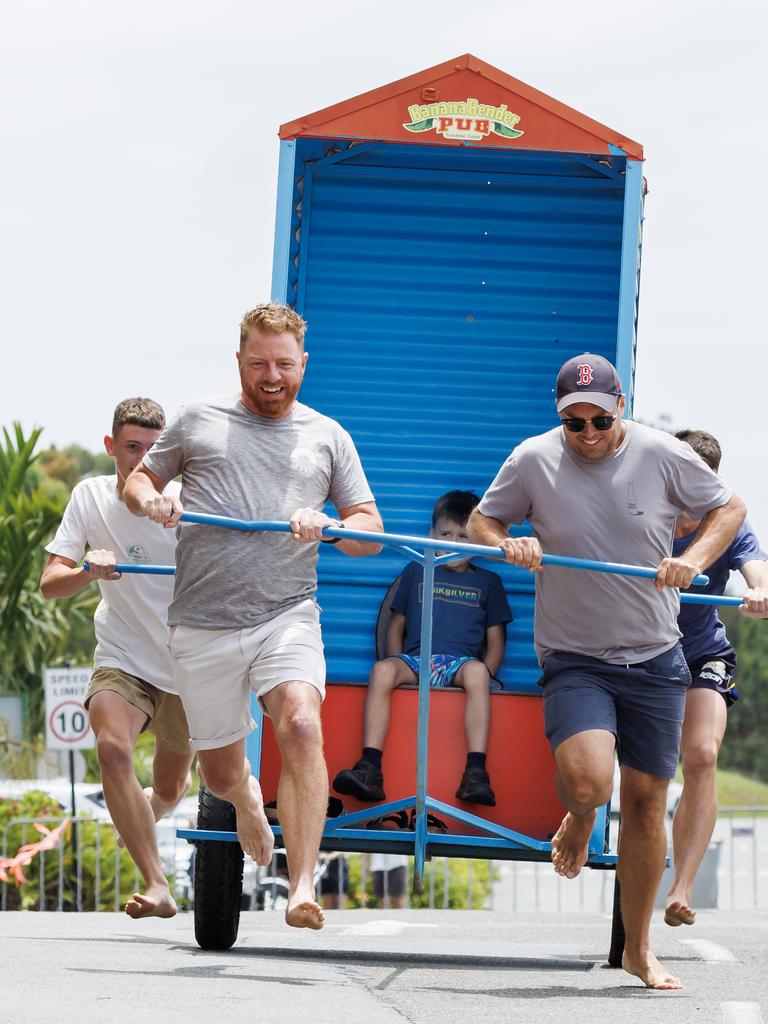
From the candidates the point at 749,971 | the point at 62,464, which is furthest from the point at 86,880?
the point at 62,464

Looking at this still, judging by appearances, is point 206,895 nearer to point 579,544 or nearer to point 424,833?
point 424,833

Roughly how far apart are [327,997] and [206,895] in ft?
6.36

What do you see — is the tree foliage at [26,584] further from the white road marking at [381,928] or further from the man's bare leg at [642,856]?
the man's bare leg at [642,856]

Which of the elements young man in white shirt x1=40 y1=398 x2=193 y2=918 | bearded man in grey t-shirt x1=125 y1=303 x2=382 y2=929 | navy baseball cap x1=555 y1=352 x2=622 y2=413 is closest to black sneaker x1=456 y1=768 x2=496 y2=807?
young man in white shirt x1=40 y1=398 x2=193 y2=918

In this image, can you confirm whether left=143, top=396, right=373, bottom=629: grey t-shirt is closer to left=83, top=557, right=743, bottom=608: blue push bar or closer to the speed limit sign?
left=83, top=557, right=743, bottom=608: blue push bar

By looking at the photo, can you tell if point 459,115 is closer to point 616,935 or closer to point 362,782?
point 362,782

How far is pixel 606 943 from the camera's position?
995cm

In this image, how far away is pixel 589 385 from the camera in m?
6.00

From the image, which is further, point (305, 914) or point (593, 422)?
point (593, 422)

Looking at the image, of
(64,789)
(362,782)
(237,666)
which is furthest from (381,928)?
(64,789)

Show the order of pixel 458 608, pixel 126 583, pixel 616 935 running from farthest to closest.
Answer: pixel 458 608
pixel 126 583
pixel 616 935

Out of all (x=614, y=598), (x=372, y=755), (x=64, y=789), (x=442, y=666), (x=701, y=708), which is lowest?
(x=64, y=789)

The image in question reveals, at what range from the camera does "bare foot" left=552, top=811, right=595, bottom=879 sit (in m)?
6.43

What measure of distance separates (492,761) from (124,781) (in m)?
1.59
